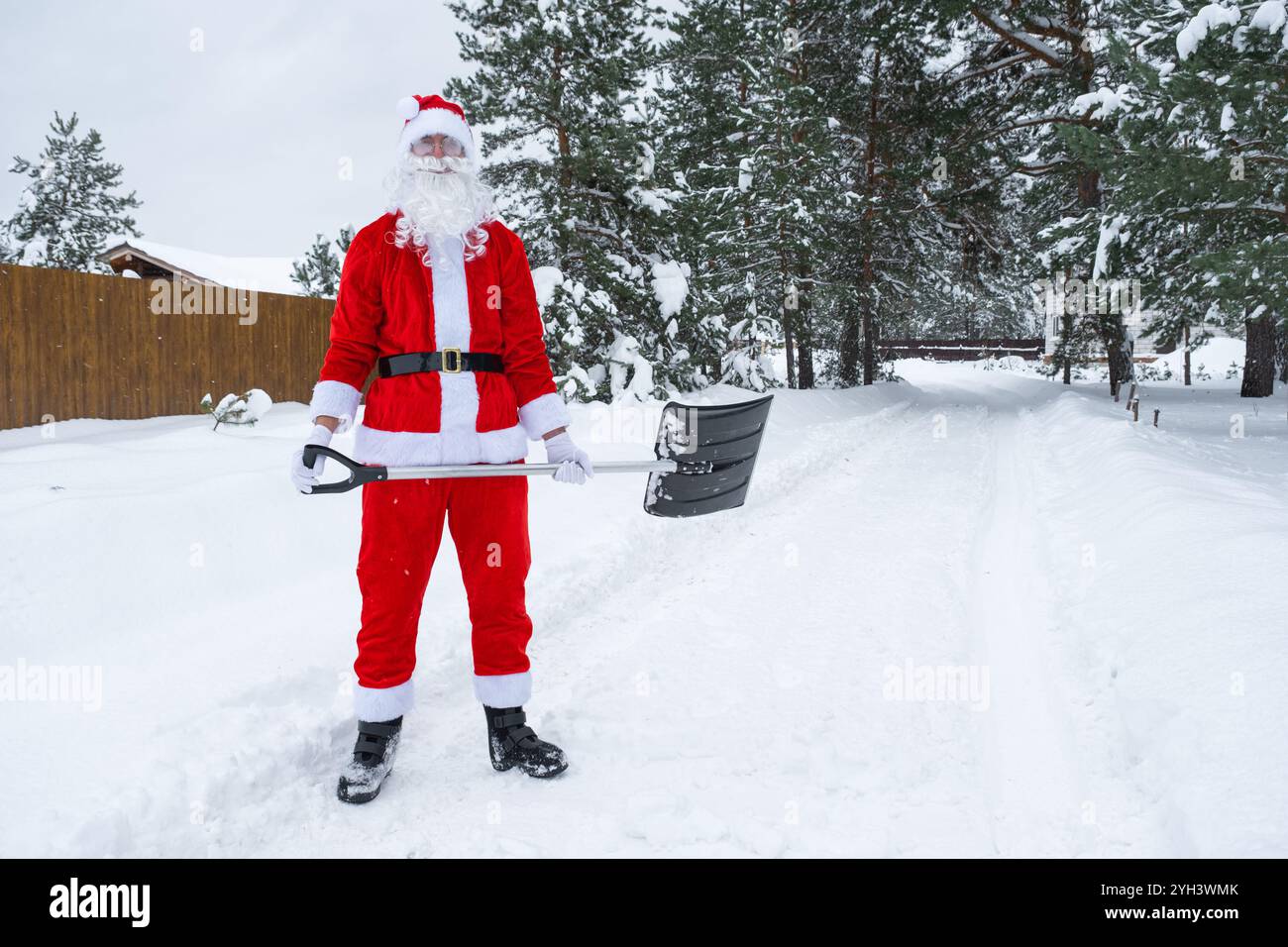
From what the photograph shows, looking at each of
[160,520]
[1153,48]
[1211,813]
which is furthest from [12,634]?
[1153,48]

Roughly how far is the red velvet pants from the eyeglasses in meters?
1.19

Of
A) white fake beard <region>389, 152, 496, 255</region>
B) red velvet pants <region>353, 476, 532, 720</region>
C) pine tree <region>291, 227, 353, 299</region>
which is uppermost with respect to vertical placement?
pine tree <region>291, 227, 353, 299</region>

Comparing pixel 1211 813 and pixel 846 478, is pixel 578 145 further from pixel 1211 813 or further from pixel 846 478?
pixel 1211 813

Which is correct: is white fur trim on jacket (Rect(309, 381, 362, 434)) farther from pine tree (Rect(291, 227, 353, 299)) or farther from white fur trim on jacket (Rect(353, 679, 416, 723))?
pine tree (Rect(291, 227, 353, 299))

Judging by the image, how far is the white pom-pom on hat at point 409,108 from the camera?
2.84 m

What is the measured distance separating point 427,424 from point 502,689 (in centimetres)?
→ 98

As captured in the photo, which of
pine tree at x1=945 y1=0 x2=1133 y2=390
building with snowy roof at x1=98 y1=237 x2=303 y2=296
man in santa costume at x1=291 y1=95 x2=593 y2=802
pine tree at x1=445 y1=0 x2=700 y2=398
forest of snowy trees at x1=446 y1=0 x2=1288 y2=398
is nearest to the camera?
man in santa costume at x1=291 y1=95 x2=593 y2=802

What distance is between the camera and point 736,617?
4195 millimetres

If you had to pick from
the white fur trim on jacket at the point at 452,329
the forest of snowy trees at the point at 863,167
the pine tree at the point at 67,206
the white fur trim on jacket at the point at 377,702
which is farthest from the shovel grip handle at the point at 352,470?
the pine tree at the point at 67,206

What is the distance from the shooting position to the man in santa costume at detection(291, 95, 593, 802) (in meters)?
2.68

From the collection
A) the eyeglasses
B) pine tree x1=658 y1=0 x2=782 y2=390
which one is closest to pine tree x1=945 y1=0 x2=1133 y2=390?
pine tree x1=658 y1=0 x2=782 y2=390

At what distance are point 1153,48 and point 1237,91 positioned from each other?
4383 millimetres

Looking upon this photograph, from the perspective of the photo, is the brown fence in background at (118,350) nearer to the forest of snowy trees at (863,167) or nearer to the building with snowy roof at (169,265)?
the forest of snowy trees at (863,167)

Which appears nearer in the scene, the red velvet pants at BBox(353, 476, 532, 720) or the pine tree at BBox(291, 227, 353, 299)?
the red velvet pants at BBox(353, 476, 532, 720)
